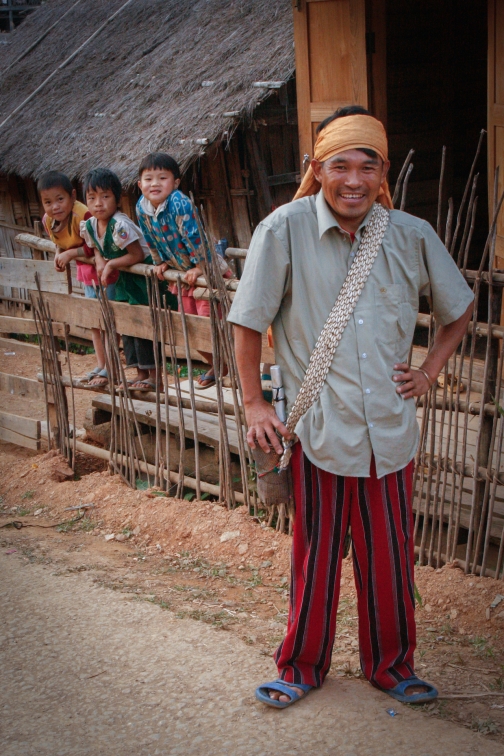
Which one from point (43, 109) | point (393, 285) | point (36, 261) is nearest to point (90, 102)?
point (43, 109)

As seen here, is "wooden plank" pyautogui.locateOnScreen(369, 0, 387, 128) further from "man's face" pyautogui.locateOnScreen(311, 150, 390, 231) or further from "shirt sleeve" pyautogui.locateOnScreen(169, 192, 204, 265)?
"man's face" pyautogui.locateOnScreen(311, 150, 390, 231)

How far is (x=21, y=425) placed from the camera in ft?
19.0

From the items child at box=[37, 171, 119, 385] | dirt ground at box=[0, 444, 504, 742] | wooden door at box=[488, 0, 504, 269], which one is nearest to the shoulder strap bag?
dirt ground at box=[0, 444, 504, 742]

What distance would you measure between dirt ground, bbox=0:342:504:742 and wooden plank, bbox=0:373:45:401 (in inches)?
21.6

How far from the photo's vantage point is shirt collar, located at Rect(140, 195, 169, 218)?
176 inches

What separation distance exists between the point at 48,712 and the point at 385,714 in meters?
1.03

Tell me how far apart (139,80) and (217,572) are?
8.13 metres

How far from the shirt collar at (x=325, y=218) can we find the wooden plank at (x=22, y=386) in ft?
12.4

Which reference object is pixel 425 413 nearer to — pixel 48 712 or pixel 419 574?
pixel 419 574

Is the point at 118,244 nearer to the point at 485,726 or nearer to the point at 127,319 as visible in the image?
the point at 127,319

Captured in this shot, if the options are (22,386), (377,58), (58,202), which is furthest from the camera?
(22,386)

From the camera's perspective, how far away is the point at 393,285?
226 centimetres

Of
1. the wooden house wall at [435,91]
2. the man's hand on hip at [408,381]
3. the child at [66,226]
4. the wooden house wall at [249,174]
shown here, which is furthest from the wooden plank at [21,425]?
the man's hand on hip at [408,381]

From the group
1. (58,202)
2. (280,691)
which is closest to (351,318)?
(280,691)
